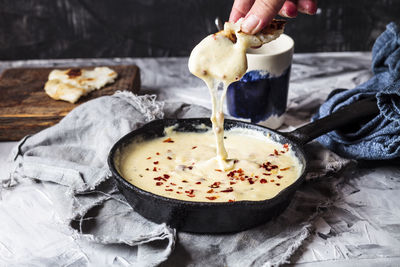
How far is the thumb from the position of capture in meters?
1.43

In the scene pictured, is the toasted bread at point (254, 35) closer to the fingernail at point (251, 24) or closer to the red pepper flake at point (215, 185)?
the fingernail at point (251, 24)

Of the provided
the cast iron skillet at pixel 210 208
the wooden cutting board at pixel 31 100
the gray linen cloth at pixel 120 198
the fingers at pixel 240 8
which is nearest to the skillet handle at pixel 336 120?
the cast iron skillet at pixel 210 208

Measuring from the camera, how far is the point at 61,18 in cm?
268

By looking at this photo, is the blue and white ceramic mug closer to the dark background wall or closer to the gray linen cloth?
the gray linen cloth

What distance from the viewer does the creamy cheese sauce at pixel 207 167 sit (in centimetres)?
138

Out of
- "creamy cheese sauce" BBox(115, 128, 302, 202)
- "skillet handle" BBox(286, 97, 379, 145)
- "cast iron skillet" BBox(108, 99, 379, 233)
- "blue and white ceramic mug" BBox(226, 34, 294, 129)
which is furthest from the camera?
"blue and white ceramic mug" BBox(226, 34, 294, 129)

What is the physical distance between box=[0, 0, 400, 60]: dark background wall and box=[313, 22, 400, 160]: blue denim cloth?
891 mm

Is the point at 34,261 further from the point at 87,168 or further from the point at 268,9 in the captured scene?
the point at 268,9

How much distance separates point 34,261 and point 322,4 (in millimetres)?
2022

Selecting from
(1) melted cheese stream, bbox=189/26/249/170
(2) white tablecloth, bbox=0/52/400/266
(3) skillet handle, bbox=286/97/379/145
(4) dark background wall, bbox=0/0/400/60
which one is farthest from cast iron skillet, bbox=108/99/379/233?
(4) dark background wall, bbox=0/0/400/60

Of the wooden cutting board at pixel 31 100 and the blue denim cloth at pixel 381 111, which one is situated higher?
the blue denim cloth at pixel 381 111

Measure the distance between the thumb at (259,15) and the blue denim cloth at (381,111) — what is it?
0.46 metres

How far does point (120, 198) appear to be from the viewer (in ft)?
4.91

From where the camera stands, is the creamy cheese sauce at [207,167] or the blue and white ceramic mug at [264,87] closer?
the creamy cheese sauce at [207,167]
